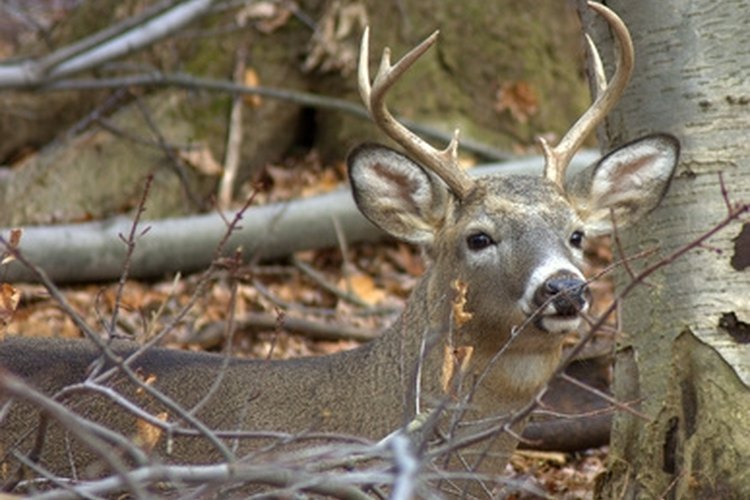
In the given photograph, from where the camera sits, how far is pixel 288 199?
11211 mm

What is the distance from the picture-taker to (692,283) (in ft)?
20.5

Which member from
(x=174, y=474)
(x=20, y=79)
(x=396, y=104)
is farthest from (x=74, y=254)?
(x=174, y=474)

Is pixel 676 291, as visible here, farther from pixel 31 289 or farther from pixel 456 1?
pixel 456 1

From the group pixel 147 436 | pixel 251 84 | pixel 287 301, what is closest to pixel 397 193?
pixel 147 436

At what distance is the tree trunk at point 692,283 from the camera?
6070mm

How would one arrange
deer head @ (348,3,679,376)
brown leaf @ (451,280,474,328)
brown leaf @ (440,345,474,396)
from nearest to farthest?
brown leaf @ (440,345,474,396), brown leaf @ (451,280,474,328), deer head @ (348,3,679,376)

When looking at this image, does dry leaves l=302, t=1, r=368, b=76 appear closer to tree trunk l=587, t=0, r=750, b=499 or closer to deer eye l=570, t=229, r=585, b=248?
tree trunk l=587, t=0, r=750, b=499

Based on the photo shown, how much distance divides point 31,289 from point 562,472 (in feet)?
14.5

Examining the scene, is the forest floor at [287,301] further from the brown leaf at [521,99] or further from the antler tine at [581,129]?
the antler tine at [581,129]

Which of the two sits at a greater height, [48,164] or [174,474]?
[174,474]

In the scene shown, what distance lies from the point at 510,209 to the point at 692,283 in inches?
33.4

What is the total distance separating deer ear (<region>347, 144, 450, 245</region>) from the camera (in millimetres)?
6316

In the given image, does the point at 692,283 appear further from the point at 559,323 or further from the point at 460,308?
the point at 460,308

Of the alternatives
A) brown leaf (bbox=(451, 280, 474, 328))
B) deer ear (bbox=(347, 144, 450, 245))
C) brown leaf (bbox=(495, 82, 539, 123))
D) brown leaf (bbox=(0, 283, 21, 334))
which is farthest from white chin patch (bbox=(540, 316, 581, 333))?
brown leaf (bbox=(495, 82, 539, 123))
